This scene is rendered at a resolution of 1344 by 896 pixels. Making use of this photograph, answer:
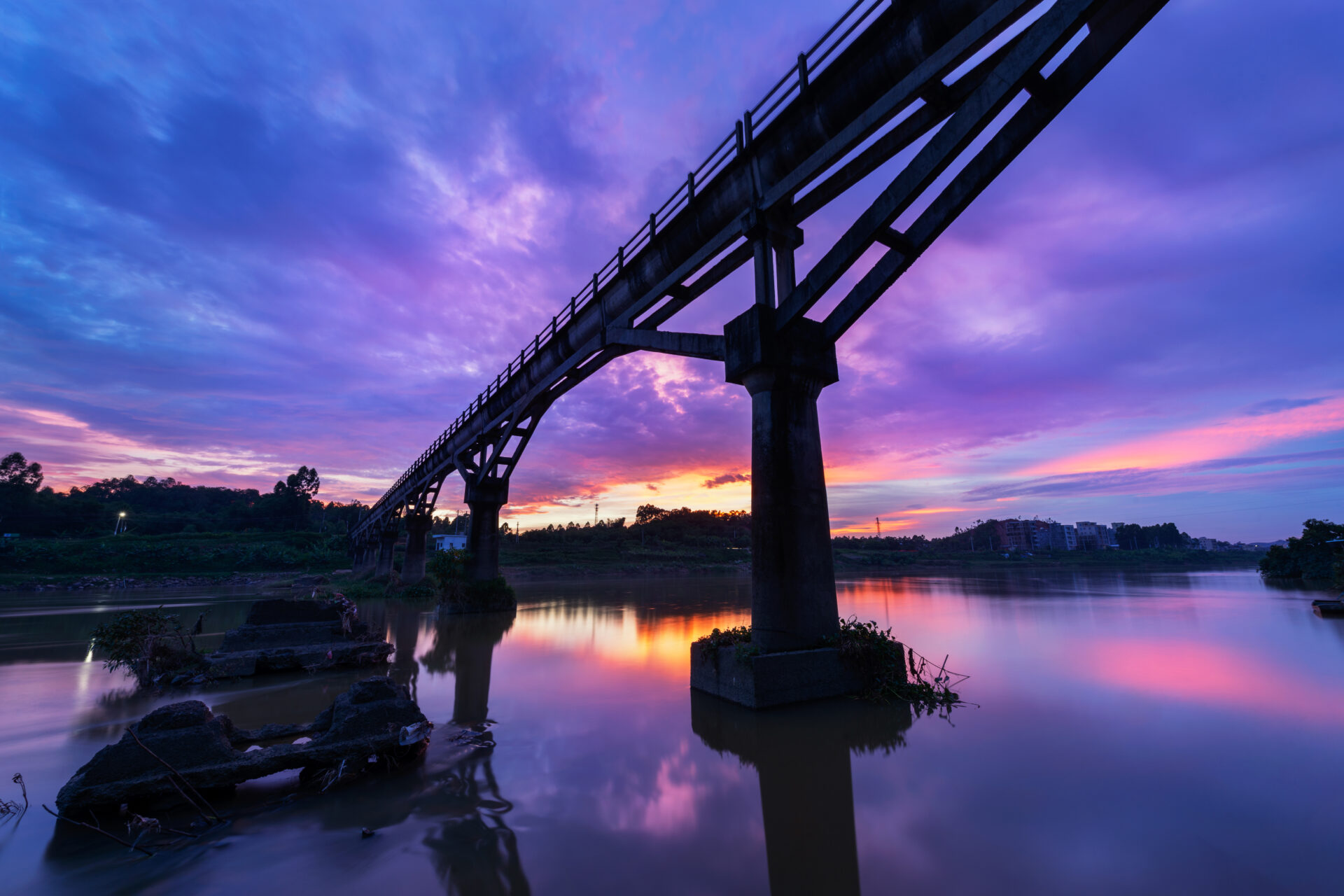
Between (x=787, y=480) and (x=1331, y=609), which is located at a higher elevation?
(x=787, y=480)

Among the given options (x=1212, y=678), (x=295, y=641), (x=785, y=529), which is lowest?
(x=1212, y=678)

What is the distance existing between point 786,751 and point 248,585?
60.8 m

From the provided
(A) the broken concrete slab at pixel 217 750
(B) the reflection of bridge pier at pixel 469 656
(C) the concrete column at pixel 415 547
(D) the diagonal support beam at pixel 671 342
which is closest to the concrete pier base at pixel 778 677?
(B) the reflection of bridge pier at pixel 469 656

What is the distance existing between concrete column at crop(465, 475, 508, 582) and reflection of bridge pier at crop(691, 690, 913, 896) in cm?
1684

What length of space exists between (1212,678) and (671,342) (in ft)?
39.5

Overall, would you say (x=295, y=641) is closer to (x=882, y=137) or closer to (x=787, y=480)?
(x=787, y=480)

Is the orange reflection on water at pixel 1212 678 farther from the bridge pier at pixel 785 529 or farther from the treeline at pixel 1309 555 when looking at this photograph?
the treeline at pixel 1309 555

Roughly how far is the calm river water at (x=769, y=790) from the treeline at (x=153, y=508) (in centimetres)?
10128

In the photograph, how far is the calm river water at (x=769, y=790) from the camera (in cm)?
343

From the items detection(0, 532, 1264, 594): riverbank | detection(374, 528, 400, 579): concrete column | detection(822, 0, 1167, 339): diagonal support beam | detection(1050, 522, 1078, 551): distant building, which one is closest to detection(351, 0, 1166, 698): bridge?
detection(822, 0, 1167, 339): diagonal support beam

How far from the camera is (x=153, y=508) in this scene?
115 meters

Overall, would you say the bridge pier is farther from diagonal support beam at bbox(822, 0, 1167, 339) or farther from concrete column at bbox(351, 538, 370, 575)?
concrete column at bbox(351, 538, 370, 575)

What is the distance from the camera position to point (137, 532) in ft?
271

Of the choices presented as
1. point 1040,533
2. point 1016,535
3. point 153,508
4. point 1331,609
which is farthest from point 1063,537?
point 153,508
